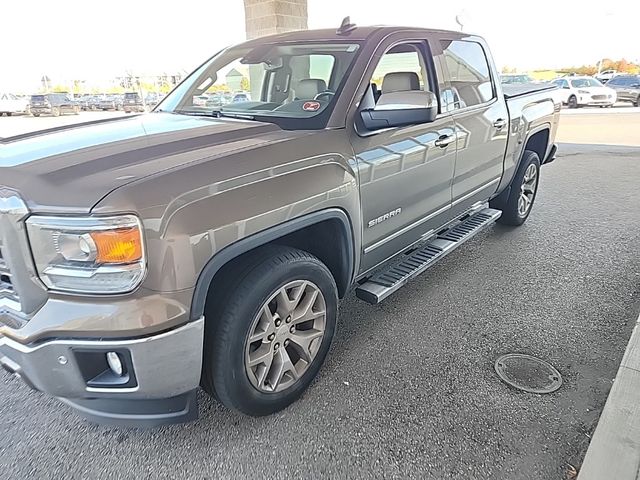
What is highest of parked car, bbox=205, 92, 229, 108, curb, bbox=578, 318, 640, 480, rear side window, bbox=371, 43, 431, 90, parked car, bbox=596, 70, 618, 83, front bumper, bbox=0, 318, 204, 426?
rear side window, bbox=371, 43, 431, 90

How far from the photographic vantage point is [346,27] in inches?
122

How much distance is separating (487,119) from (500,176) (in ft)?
2.39

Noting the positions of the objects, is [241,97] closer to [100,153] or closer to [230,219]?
[100,153]

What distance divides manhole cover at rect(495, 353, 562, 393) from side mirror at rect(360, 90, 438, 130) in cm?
151

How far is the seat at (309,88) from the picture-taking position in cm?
288

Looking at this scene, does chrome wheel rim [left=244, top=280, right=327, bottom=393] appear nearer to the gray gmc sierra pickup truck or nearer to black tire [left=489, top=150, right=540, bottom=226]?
the gray gmc sierra pickup truck

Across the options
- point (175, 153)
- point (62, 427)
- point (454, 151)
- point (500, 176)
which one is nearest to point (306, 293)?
point (175, 153)

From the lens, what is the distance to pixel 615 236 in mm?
4980

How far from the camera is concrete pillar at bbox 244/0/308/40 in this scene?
8652 mm

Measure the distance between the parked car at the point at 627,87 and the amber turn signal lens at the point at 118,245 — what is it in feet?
87.5

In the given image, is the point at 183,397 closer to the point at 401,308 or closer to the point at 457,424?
the point at 457,424

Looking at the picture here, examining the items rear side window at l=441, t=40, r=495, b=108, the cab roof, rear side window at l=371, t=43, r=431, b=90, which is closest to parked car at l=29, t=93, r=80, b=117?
the cab roof

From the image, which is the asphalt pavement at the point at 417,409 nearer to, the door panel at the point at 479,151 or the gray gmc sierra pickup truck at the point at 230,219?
the gray gmc sierra pickup truck at the point at 230,219

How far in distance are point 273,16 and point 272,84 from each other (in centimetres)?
619
